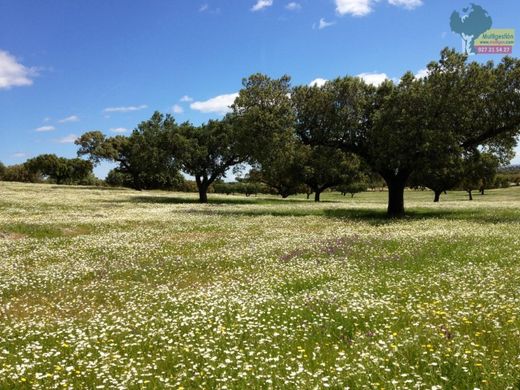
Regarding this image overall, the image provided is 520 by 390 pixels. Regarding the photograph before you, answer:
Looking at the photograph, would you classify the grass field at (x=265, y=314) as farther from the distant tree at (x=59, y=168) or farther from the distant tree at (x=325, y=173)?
the distant tree at (x=59, y=168)

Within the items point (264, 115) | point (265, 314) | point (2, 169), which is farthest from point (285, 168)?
point (2, 169)

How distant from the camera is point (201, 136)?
58.5 meters

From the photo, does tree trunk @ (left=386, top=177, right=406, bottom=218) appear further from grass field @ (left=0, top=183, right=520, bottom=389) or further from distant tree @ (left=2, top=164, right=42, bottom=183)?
distant tree @ (left=2, top=164, right=42, bottom=183)

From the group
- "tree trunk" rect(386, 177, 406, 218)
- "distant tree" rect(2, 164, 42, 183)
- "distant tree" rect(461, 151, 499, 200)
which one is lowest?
"tree trunk" rect(386, 177, 406, 218)

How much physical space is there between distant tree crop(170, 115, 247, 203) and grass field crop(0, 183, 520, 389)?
3576 cm

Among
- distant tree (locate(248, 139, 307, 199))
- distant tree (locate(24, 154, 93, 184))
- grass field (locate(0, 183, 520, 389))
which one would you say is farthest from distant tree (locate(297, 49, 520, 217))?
distant tree (locate(24, 154, 93, 184))

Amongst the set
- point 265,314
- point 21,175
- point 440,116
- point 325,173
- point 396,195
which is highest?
point 440,116

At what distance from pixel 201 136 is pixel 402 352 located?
175 feet

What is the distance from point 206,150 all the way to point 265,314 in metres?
47.6

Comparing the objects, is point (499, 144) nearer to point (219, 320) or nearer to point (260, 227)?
point (260, 227)

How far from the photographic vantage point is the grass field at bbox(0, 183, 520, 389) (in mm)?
6980

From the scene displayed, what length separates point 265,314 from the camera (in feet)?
34.0

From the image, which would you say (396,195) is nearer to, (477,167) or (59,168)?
(477,167)

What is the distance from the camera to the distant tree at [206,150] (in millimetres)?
56125
